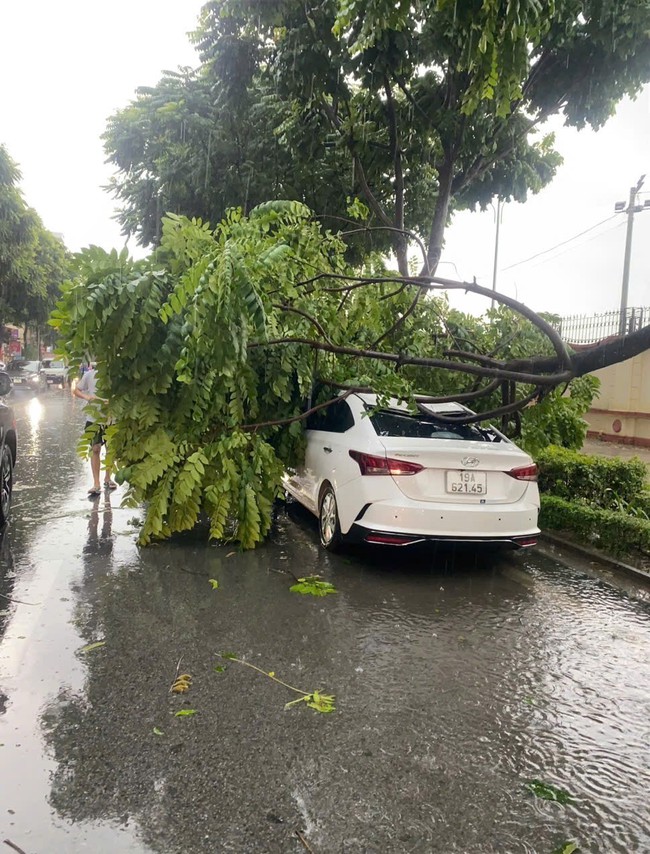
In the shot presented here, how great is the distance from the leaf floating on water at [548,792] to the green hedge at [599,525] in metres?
4.11

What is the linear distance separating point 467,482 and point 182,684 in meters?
2.98

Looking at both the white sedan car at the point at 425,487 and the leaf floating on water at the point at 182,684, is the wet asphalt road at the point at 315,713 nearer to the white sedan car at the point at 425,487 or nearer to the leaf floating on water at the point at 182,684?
the leaf floating on water at the point at 182,684

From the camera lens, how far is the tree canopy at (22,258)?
98.1 ft

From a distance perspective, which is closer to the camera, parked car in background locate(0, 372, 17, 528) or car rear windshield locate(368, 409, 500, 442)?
car rear windshield locate(368, 409, 500, 442)

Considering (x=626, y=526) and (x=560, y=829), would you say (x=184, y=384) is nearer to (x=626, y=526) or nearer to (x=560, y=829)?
(x=626, y=526)

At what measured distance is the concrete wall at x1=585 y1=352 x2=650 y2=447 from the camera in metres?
15.6

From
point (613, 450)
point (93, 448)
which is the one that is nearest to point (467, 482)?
point (93, 448)

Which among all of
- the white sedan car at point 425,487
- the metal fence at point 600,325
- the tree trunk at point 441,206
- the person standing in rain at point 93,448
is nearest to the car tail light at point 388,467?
the white sedan car at point 425,487

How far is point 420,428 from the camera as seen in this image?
651 cm

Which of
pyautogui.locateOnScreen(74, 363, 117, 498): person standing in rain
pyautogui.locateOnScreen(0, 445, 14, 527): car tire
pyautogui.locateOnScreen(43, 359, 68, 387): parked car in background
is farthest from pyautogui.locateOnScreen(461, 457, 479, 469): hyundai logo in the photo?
pyautogui.locateOnScreen(43, 359, 68, 387): parked car in background

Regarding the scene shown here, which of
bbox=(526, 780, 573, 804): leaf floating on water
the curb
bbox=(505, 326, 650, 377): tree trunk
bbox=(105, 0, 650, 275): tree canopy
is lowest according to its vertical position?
bbox=(526, 780, 573, 804): leaf floating on water

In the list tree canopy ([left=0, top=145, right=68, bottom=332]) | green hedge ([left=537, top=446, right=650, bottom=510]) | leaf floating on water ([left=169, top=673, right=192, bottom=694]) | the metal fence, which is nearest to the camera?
leaf floating on water ([left=169, top=673, right=192, bottom=694])

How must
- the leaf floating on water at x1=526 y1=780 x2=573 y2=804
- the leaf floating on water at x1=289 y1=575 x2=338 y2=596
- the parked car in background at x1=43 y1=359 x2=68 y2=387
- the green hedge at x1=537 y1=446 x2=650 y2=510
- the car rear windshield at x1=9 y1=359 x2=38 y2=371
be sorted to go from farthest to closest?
the parked car in background at x1=43 y1=359 x2=68 y2=387 < the car rear windshield at x1=9 y1=359 x2=38 y2=371 < the green hedge at x1=537 y1=446 x2=650 y2=510 < the leaf floating on water at x1=289 y1=575 x2=338 y2=596 < the leaf floating on water at x1=526 y1=780 x2=573 y2=804

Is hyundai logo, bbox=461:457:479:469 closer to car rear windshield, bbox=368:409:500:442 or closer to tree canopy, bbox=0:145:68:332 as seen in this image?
car rear windshield, bbox=368:409:500:442
